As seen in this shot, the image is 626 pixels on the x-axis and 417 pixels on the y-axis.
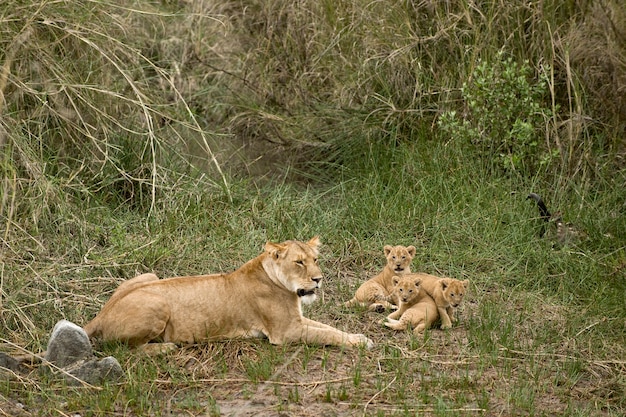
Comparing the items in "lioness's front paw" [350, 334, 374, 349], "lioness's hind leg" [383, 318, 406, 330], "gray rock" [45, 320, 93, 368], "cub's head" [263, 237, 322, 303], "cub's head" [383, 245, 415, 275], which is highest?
"cub's head" [263, 237, 322, 303]

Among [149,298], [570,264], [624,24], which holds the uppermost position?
[624,24]

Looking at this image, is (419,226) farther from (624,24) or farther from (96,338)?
(96,338)

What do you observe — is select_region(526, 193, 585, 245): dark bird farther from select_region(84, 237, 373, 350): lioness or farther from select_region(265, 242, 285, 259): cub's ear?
select_region(265, 242, 285, 259): cub's ear

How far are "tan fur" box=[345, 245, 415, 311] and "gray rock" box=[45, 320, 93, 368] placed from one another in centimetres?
215

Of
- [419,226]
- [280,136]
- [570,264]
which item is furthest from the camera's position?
[280,136]

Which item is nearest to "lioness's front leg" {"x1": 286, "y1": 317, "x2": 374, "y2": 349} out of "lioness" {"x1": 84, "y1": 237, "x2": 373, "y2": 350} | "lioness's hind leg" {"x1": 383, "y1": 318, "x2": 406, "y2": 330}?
"lioness" {"x1": 84, "y1": 237, "x2": 373, "y2": 350}

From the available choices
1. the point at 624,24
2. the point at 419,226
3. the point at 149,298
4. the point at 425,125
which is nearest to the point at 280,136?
the point at 425,125

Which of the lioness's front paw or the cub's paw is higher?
the lioness's front paw

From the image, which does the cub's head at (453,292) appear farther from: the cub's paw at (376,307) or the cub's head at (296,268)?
the cub's head at (296,268)

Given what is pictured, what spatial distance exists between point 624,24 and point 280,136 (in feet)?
11.9

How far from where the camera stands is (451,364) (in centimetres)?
710

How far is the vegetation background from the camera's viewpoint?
6.86m

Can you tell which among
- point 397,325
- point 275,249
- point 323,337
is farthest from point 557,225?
point 275,249

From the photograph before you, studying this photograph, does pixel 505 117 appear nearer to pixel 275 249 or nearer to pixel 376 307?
pixel 376 307
